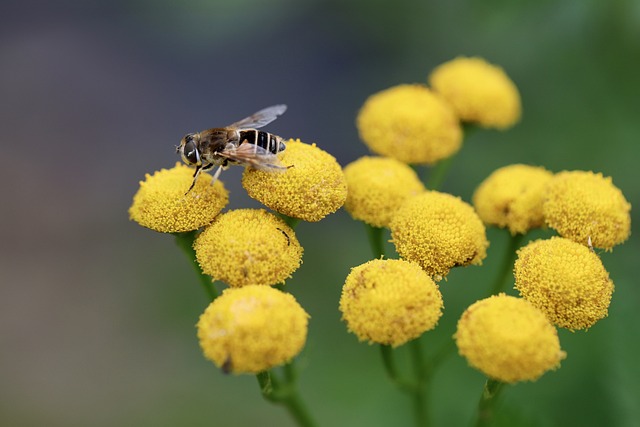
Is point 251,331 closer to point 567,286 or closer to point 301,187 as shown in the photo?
point 301,187

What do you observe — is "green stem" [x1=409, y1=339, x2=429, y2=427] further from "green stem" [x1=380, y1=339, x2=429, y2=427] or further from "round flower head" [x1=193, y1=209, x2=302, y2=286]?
"round flower head" [x1=193, y1=209, x2=302, y2=286]

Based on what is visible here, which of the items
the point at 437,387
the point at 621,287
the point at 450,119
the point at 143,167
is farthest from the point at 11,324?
the point at 621,287

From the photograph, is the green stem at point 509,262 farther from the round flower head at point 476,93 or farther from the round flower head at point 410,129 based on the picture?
the round flower head at point 476,93

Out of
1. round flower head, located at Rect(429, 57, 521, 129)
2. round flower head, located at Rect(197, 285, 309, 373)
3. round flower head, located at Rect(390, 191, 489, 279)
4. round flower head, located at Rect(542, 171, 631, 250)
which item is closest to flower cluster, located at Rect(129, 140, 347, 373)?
round flower head, located at Rect(197, 285, 309, 373)

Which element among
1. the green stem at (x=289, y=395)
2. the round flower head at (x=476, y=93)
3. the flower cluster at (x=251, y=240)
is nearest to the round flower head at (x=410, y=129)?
the round flower head at (x=476, y=93)

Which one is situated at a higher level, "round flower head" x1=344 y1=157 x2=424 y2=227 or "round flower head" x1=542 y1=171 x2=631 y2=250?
"round flower head" x1=344 y1=157 x2=424 y2=227

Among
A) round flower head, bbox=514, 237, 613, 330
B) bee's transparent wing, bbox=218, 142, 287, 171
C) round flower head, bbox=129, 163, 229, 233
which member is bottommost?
round flower head, bbox=514, 237, 613, 330

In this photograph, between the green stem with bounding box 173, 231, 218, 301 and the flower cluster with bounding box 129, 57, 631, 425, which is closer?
the flower cluster with bounding box 129, 57, 631, 425
